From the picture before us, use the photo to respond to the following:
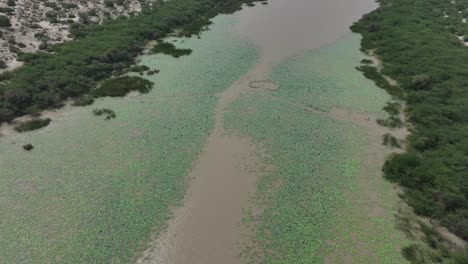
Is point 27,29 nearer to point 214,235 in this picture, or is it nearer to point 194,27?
point 194,27

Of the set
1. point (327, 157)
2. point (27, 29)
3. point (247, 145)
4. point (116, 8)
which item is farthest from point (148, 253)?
point (116, 8)

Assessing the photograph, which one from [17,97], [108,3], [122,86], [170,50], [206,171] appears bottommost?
[206,171]

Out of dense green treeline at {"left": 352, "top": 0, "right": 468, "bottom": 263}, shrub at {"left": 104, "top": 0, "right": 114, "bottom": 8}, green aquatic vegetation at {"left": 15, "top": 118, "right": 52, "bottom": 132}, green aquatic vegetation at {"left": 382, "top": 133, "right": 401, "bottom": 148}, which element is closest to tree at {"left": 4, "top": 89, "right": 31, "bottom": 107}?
green aquatic vegetation at {"left": 15, "top": 118, "right": 52, "bottom": 132}

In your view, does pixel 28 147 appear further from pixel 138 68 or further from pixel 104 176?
pixel 138 68

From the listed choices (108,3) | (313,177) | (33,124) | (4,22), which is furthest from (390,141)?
(108,3)

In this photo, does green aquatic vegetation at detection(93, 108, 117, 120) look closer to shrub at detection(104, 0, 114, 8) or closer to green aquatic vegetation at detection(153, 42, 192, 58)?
green aquatic vegetation at detection(153, 42, 192, 58)

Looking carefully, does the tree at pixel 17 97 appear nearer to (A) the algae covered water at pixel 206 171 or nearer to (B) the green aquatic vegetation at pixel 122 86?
(A) the algae covered water at pixel 206 171
